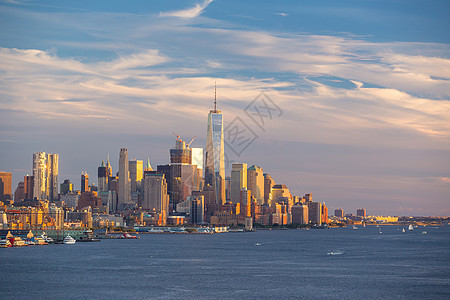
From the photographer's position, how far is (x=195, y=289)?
8556 centimetres

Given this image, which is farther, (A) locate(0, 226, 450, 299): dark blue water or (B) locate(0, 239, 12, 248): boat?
(B) locate(0, 239, 12, 248): boat

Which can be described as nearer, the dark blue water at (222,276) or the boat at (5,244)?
the dark blue water at (222,276)

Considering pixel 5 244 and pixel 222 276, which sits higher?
pixel 5 244

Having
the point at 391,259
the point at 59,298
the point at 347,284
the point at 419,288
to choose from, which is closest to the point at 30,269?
the point at 59,298

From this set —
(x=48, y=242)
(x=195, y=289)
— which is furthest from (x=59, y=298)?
(x=48, y=242)

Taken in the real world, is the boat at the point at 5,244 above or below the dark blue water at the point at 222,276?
above

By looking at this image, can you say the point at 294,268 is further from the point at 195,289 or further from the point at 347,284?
the point at 195,289

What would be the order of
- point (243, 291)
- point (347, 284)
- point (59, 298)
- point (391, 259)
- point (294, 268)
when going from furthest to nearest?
point (391, 259) → point (294, 268) → point (347, 284) → point (243, 291) → point (59, 298)

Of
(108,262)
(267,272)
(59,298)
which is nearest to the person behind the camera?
(59,298)

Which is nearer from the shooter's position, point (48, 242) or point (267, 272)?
point (267, 272)

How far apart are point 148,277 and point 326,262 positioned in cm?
4100

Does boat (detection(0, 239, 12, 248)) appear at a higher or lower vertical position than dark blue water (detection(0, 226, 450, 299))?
higher

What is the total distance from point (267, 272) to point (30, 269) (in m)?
38.1

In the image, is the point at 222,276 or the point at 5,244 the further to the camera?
the point at 5,244
